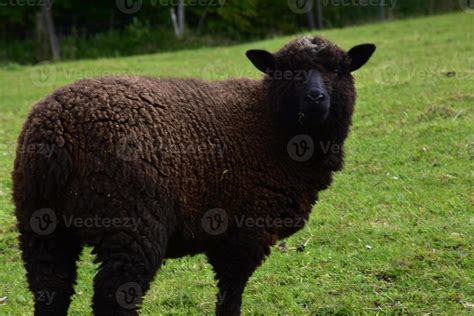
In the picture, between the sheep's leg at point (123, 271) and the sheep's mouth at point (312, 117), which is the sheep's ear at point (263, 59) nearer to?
the sheep's mouth at point (312, 117)

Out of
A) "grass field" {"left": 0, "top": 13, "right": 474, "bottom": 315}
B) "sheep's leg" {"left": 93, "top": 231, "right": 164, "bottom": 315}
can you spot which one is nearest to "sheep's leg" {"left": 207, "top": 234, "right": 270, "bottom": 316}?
"grass field" {"left": 0, "top": 13, "right": 474, "bottom": 315}

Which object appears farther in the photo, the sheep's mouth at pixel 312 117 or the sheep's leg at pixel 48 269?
the sheep's mouth at pixel 312 117

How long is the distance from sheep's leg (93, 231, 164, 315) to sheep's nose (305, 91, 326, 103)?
65.3 inches

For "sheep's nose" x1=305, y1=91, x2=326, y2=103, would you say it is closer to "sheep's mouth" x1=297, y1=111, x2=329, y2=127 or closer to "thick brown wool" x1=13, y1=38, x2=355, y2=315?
"sheep's mouth" x1=297, y1=111, x2=329, y2=127

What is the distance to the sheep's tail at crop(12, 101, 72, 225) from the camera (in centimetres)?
499

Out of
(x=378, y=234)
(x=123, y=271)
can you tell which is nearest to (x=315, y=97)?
(x=123, y=271)

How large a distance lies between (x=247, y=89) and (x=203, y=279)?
2055 mm

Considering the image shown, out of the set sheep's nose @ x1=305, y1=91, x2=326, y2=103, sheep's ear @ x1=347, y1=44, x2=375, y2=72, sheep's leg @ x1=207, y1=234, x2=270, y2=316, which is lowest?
sheep's leg @ x1=207, y1=234, x2=270, y2=316

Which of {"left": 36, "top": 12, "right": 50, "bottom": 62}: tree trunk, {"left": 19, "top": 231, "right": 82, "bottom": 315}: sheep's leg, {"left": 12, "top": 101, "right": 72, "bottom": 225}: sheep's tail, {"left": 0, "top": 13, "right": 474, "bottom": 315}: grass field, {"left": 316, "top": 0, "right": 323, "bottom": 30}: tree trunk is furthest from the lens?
{"left": 316, "top": 0, "right": 323, "bottom": 30}: tree trunk

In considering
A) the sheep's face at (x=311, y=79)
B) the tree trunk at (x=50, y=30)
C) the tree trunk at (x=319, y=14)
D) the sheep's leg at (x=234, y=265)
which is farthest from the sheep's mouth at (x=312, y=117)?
the tree trunk at (x=319, y=14)

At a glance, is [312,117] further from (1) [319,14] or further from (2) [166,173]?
(1) [319,14]

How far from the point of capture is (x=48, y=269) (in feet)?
17.0

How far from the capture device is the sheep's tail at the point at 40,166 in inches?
196

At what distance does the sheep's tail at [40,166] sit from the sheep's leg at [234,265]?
1.45 meters
